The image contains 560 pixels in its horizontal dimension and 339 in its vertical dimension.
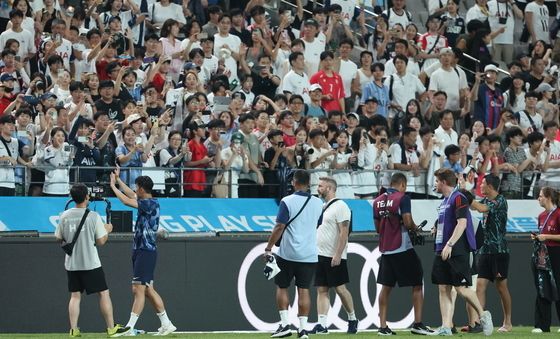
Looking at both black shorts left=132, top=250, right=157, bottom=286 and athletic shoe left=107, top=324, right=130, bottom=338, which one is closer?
athletic shoe left=107, top=324, right=130, bottom=338

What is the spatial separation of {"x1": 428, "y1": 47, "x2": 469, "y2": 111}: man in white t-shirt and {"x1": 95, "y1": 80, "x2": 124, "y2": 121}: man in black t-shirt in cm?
770

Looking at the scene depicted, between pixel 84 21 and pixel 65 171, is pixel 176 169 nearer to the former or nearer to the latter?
pixel 65 171

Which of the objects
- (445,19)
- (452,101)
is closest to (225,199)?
(452,101)

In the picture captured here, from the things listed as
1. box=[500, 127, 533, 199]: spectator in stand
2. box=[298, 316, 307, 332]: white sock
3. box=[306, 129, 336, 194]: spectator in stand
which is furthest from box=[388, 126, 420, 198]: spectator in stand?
box=[298, 316, 307, 332]: white sock

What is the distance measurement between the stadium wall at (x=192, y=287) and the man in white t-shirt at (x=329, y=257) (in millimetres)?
2222

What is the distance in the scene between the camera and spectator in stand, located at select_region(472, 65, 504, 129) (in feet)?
92.1

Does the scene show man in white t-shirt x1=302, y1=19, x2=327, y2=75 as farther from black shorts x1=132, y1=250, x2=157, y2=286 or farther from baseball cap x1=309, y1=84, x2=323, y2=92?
black shorts x1=132, y1=250, x2=157, y2=286

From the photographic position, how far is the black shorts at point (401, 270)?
62.0 feet

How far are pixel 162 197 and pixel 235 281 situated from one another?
5.83 feet

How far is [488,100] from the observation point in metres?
28.1

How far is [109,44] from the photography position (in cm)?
2467

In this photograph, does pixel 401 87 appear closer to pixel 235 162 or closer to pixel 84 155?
pixel 235 162

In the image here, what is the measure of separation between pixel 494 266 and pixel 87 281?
6388 millimetres

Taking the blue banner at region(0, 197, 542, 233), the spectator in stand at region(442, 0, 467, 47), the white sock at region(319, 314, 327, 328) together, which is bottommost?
the white sock at region(319, 314, 327, 328)
